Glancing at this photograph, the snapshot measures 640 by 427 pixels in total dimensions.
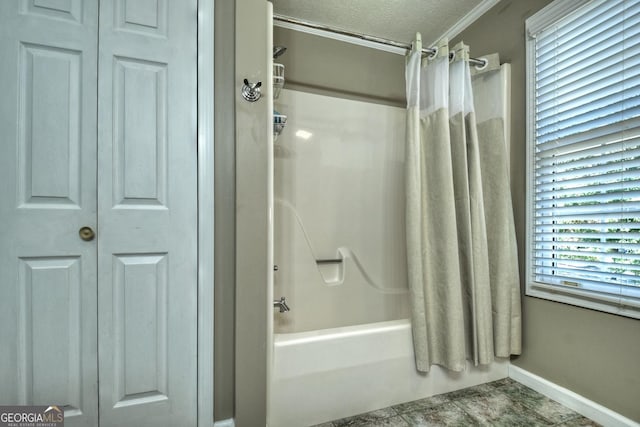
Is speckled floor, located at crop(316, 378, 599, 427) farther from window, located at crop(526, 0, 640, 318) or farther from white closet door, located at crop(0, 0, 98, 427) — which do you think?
white closet door, located at crop(0, 0, 98, 427)

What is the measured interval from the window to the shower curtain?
18 centimetres

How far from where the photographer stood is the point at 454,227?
5.15ft

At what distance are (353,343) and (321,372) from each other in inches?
7.6

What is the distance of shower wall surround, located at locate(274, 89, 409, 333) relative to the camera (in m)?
2.02

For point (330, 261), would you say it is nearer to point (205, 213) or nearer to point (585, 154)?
point (205, 213)

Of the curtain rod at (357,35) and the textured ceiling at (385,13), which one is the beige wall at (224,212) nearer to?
the curtain rod at (357,35)

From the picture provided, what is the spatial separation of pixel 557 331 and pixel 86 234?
222cm

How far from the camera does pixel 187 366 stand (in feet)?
4.26

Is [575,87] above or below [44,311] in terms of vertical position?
above

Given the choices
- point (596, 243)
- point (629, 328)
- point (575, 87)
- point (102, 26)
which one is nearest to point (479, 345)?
point (629, 328)

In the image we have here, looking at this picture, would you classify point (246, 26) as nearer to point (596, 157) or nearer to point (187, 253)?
point (187, 253)

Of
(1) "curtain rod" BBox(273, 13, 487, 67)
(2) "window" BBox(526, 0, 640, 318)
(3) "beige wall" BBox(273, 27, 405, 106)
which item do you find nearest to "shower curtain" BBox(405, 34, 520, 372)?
(1) "curtain rod" BBox(273, 13, 487, 67)

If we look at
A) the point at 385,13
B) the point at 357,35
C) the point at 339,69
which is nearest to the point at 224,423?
the point at 357,35

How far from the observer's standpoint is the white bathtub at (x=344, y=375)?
4.37 feet
